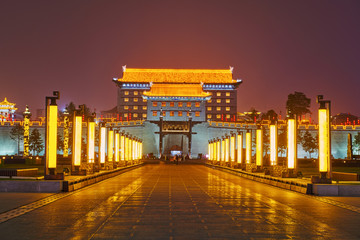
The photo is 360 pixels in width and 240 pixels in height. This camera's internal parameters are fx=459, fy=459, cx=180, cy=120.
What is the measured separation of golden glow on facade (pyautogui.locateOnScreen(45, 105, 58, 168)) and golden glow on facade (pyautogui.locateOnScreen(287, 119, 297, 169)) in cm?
1083

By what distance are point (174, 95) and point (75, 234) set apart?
8940 cm

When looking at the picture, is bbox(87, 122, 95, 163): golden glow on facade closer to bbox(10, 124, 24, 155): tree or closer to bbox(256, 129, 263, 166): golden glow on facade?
bbox(256, 129, 263, 166): golden glow on facade

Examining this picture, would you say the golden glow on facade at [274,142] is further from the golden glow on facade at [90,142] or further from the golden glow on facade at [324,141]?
the golden glow on facade at [90,142]

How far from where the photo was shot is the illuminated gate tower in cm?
9844

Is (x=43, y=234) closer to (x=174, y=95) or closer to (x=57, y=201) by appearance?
(x=57, y=201)

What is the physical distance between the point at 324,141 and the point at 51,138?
1070cm

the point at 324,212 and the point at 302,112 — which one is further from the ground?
the point at 302,112

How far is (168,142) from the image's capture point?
91.2 metres

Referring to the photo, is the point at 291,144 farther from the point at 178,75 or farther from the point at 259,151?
the point at 178,75

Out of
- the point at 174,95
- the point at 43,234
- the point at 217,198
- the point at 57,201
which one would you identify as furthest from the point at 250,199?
the point at 174,95

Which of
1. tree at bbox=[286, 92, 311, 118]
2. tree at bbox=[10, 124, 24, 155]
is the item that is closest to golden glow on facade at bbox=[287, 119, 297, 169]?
tree at bbox=[10, 124, 24, 155]

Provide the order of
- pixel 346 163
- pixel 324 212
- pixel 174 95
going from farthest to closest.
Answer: pixel 174 95
pixel 346 163
pixel 324 212

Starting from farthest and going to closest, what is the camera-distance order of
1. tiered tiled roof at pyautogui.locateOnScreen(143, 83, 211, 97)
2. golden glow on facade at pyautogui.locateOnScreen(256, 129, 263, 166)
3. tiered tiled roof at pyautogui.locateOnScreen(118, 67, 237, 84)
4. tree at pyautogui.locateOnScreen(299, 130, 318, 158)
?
tiered tiled roof at pyautogui.locateOnScreen(118, 67, 237, 84) < tiered tiled roof at pyautogui.locateOnScreen(143, 83, 211, 97) < tree at pyautogui.locateOnScreen(299, 130, 318, 158) < golden glow on facade at pyautogui.locateOnScreen(256, 129, 263, 166)

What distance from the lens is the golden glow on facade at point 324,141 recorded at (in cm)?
1742
